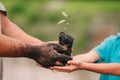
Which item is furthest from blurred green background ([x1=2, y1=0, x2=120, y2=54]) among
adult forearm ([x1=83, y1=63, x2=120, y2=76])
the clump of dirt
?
the clump of dirt

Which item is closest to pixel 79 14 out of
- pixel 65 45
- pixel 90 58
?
pixel 90 58

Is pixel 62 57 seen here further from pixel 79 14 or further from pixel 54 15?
pixel 54 15

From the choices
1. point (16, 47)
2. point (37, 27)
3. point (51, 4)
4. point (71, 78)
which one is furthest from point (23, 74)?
point (51, 4)

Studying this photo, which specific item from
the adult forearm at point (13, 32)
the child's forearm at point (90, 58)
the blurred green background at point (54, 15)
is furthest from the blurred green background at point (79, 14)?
the child's forearm at point (90, 58)

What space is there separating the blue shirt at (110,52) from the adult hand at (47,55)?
0.31 meters

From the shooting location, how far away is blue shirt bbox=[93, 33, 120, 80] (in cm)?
344

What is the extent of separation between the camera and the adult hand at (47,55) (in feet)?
10.6

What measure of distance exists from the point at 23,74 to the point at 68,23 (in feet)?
11.9

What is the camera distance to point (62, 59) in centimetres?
326

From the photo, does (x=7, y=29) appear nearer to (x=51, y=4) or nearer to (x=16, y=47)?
(x=16, y=47)

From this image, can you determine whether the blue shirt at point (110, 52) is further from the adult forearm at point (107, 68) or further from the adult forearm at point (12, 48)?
the adult forearm at point (12, 48)

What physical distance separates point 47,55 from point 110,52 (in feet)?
1.35

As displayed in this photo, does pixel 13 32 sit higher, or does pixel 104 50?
pixel 13 32

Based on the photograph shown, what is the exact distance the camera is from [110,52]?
137 inches
